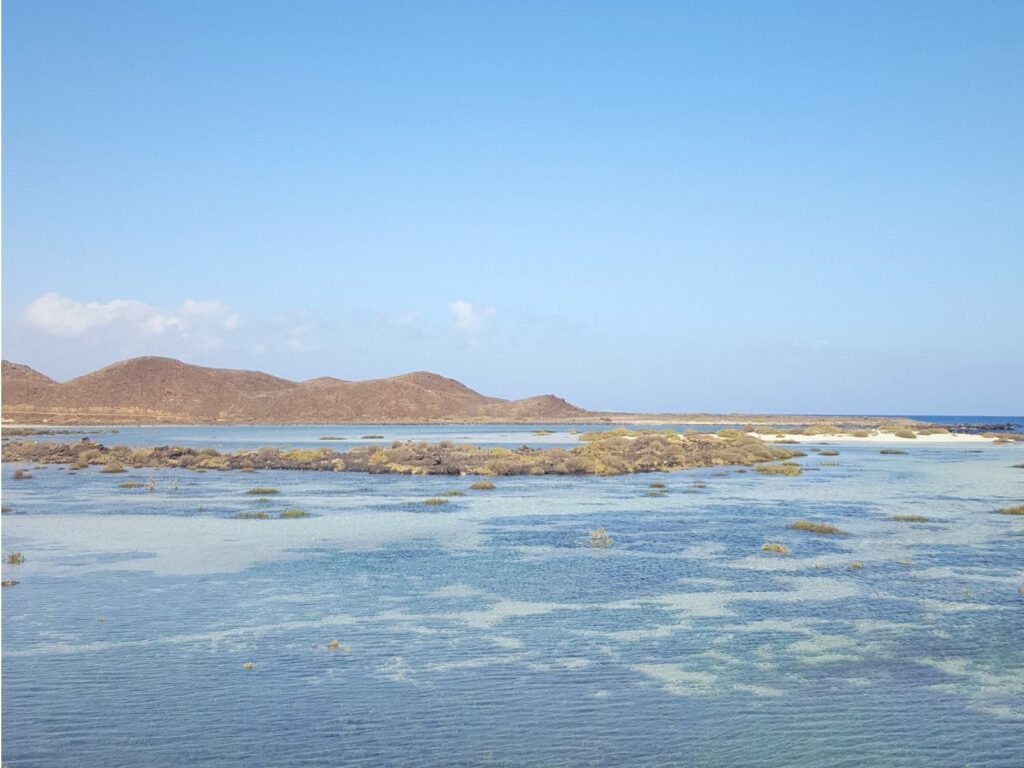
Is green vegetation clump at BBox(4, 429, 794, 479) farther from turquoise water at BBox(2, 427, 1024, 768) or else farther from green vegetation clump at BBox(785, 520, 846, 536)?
green vegetation clump at BBox(785, 520, 846, 536)

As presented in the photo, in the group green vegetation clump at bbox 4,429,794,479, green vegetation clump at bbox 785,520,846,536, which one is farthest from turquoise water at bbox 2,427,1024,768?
green vegetation clump at bbox 4,429,794,479

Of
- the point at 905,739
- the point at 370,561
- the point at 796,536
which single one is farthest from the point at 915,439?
the point at 905,739

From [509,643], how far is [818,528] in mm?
18247

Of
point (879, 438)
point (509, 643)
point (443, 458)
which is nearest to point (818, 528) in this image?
point (509, 643)

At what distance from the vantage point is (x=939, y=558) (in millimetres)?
26312

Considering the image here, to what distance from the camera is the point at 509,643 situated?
56.2ft

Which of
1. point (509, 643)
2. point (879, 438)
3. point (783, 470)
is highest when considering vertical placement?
point (879, 438)

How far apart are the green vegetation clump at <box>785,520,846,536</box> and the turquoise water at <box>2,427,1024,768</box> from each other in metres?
0.60

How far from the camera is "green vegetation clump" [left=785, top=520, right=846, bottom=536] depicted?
31.6m

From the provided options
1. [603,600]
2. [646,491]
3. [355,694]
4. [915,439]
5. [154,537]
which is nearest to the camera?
[355,694]

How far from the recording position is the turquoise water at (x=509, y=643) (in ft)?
40.3

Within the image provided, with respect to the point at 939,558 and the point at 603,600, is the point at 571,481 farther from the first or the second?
the point at 603,600

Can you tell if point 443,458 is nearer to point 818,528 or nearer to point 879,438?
point 818,528

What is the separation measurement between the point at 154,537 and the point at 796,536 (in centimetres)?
2121
